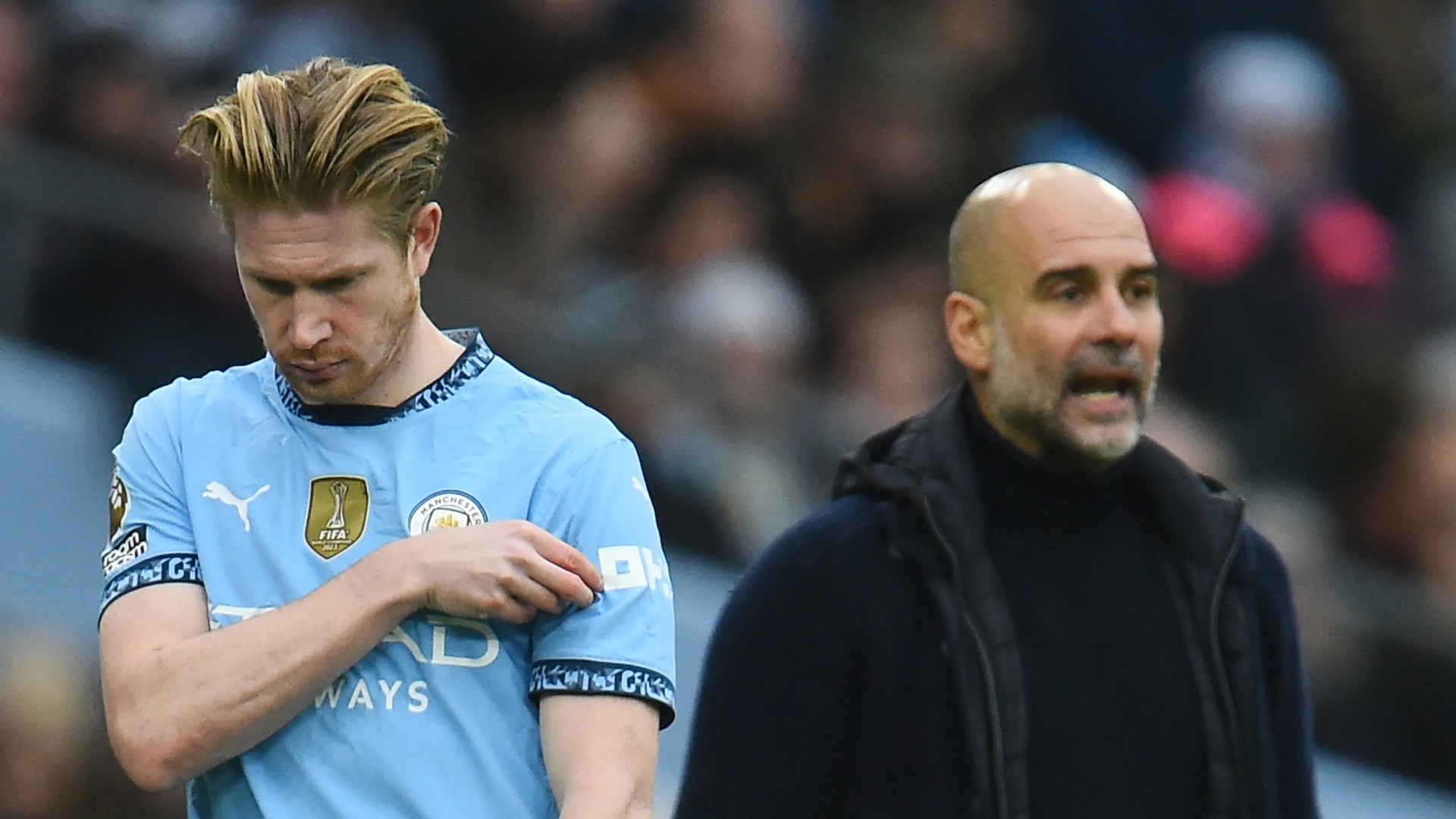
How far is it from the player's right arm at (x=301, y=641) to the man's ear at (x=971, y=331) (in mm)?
854

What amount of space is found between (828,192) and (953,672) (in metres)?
6.06

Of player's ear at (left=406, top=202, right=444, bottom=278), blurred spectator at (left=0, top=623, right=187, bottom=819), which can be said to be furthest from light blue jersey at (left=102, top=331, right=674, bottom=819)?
blurred spectator at (left=0, top=623, right=187, bottom=819)

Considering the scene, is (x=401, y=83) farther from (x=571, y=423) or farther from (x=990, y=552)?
(x=990, y=552)

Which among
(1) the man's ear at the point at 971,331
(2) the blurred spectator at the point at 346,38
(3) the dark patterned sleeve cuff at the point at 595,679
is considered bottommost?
(3) the dark patterned sleeve cuff at the point at 595,679

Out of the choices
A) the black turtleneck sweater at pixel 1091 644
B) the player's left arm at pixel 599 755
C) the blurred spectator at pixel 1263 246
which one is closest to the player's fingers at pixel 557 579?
the player's left arm at pixel 599 755

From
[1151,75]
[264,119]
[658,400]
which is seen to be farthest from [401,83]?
[1151,75]

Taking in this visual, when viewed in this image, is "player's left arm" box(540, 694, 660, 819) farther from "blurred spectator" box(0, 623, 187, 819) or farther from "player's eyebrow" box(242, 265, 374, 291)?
"blurred spectator" box(0, 623, 187, 819)

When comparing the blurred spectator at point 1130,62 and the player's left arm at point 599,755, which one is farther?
the blurred spectator at point 1130,62

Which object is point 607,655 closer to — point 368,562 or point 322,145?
point 368,562

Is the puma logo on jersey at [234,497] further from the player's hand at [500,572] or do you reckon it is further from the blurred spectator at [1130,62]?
the blurred spectator at [1130,62]

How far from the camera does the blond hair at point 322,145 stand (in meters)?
3.26

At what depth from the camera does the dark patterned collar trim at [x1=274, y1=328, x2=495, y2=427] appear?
3.41 metres

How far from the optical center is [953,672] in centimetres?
361

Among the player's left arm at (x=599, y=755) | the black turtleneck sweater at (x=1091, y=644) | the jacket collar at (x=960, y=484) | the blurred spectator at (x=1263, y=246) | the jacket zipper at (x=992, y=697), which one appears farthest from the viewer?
the blurred spectator at (x=1263, y=246)
